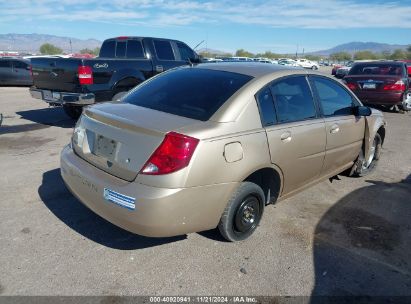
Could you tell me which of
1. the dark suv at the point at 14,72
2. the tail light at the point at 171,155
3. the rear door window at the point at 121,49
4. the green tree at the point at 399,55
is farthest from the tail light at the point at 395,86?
the green tree at the point at 399,55

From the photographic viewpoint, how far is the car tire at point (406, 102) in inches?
465

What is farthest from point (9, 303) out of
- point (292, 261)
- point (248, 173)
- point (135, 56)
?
point (135, 56)

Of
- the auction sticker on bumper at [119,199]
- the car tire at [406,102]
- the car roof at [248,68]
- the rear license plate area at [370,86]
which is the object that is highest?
the car roof at [248,68]

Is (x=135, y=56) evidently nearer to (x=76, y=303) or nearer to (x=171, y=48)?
(x=171, y=48)

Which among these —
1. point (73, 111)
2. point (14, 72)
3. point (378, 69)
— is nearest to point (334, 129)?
point (73, 111)

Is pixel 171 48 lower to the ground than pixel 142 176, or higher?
higher

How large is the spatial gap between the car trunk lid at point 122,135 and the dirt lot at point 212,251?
2.47 ft

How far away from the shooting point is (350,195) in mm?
4742

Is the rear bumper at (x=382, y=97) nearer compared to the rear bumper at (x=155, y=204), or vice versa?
the rear bumper at (x=155, y=204)

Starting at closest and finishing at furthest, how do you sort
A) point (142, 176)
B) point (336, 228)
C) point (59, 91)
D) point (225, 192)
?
point (142, 176) < point (225, 192) < point (336, 228) < point (59, 91)

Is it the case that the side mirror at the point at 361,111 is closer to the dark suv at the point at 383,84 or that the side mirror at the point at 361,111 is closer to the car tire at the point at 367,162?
the car tire at the point at 367,162

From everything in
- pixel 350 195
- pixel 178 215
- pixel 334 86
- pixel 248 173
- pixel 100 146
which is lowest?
pixel 350 195

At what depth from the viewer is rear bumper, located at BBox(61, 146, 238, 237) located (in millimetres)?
2689

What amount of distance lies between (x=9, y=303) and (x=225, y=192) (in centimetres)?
173
